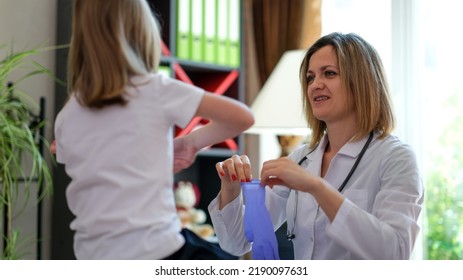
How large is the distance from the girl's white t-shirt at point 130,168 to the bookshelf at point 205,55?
49.5 inches

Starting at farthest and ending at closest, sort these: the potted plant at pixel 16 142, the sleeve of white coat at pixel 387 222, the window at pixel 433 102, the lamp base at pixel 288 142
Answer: the lamp base at pixel 288 142 → the window at pixel 433 102 → the potted plant at pixel 16 142 → the sleeve of white coat at pixel 387 222

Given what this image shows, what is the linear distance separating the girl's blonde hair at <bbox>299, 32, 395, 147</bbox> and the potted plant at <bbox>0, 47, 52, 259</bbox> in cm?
85

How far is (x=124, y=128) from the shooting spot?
2.69 ft

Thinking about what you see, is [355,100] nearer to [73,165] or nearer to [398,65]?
[73,165]

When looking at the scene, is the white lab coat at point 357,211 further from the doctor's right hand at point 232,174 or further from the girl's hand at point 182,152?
the girl's hand at point 182,152

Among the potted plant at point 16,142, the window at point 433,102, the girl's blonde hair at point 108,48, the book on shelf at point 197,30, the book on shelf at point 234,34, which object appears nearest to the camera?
the girl's blonde hair at point 108,48

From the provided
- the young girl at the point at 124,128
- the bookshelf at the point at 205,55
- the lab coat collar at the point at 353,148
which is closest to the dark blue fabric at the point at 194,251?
the young girl at the point at 124,128

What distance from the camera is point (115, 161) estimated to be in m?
0.82

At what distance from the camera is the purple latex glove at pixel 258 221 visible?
43.6 inches

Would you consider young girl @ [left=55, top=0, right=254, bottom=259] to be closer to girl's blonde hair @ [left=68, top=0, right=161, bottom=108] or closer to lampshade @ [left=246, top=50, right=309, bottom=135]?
girl's blonde hair @ [left=68, top=0, right=161, bottom=108]

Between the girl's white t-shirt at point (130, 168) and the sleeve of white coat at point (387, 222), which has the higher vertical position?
the girl's white t-shirt at point (130, 168)

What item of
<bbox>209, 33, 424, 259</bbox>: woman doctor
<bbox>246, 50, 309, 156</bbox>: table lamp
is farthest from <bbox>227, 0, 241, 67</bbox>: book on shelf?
<bbox>209, 33, 424, 259</bbox>: woman doctor

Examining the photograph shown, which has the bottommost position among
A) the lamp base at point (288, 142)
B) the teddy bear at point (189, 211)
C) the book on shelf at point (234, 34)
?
the teddy bear at point (189, 211)

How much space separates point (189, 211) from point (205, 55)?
2.11ft
